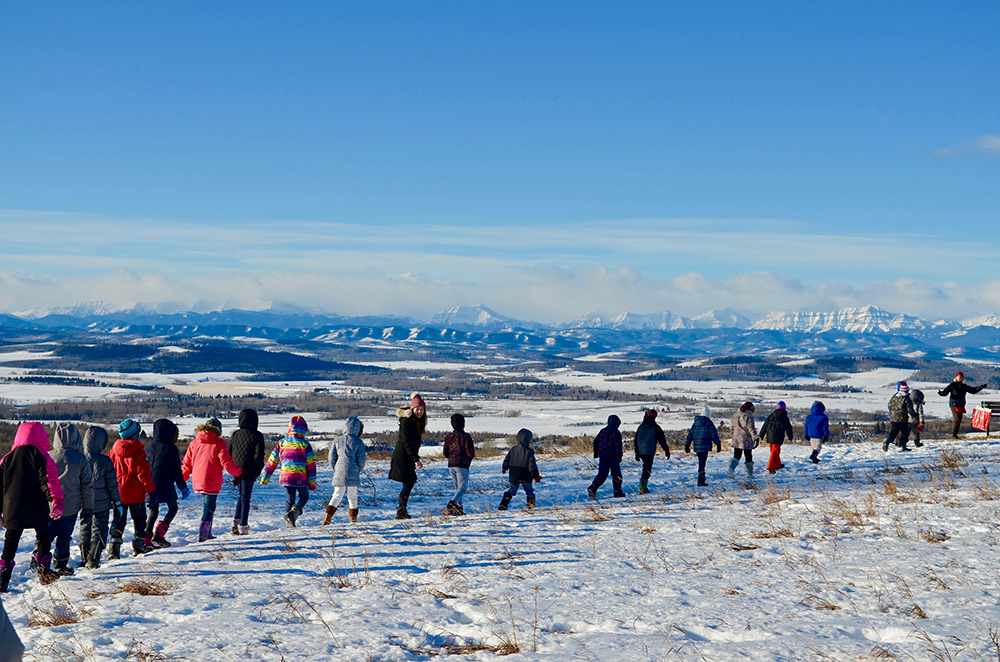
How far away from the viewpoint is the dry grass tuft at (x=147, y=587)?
7.04m

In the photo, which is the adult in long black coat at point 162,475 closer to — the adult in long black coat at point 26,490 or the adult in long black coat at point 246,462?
the adult in long black coat at point 246,462

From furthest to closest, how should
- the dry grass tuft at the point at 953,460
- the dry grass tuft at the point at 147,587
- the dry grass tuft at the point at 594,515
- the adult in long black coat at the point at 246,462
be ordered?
the dry grass tuft at the point at 953,460, the adult in long black coat at the point at 246,462, the dry grass tuft at the point at 594,515, the dry grass tuft at the point at 147,587

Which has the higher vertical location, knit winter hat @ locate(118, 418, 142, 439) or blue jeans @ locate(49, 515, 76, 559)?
knit winter hat @ locate(118, 418, 142, 439)

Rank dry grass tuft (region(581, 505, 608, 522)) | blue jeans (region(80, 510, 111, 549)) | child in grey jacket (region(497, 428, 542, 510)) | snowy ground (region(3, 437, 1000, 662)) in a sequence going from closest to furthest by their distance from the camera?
snowy ground (region(3, 437, 1000, 662)) → blue jeans (region(80, 510, 111, 549)) → dry grass tuft (region(581, 505, 608, 522)) → child in grey jacket (region(497, 428, 542, 510))

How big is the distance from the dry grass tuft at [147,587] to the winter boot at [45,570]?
118 centimetres

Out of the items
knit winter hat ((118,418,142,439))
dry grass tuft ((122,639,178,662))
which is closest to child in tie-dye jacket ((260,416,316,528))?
knit winter hat ((118,418,142,439))

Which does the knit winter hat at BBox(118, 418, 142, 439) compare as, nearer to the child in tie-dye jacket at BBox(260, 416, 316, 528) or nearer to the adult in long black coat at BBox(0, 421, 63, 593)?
the adult in long black coat at BBox(0, 421, 63, 593)

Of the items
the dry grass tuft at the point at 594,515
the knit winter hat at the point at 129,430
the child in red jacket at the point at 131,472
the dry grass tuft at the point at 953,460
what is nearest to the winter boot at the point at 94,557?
the child in red jacket at the point at 131,472

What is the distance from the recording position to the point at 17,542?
25.6 feet

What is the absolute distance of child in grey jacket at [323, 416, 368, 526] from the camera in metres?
12.0

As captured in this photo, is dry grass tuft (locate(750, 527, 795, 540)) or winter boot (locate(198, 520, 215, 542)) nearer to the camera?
dry grass tuft (locate(750, 527, 795, 540))

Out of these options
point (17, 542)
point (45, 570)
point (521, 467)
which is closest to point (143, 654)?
point (17, 542)

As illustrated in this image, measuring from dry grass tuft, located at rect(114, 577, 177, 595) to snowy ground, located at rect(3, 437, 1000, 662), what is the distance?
0.15ft

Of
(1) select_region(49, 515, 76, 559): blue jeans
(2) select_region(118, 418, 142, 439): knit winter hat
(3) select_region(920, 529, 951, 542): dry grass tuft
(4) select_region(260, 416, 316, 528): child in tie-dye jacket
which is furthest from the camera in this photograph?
(4) select_region(260, 416, 316, 528): child in tie-dye jacket
